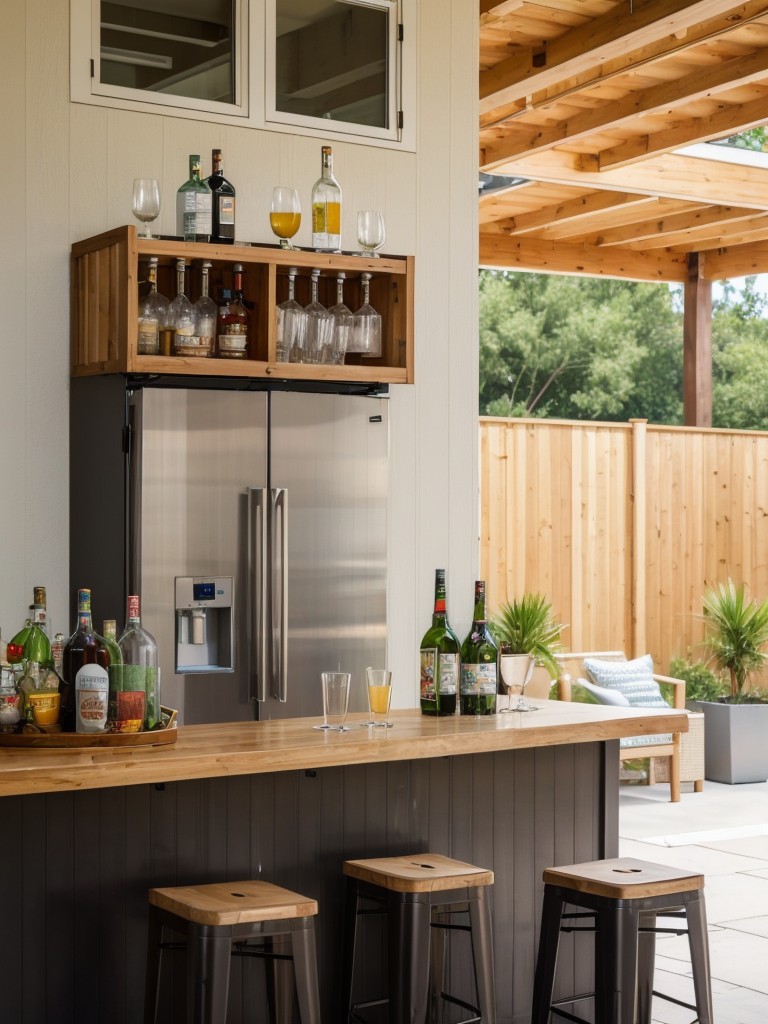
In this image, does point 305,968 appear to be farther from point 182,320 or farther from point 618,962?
point 182,320

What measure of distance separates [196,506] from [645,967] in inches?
72.9

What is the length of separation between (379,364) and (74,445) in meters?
1.02

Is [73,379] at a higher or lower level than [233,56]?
lower

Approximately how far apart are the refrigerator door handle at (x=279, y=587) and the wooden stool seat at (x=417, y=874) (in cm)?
99

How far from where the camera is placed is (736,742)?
7.95m

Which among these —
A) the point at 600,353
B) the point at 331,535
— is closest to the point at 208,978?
the point at 331,535

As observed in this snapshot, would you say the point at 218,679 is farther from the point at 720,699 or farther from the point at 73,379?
the point at 720,699

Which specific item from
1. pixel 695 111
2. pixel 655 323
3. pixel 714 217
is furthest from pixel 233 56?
pixel 655 323

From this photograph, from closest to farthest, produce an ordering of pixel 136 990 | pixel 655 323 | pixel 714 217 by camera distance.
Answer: pixel 136 990, pixel 714 217, pixel 655 323

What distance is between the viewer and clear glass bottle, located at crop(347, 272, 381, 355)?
439 centimetres

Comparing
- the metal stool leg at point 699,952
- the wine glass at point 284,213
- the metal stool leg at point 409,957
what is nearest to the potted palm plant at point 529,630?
the wine glass at point 284,213

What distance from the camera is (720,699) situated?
8.23 metres

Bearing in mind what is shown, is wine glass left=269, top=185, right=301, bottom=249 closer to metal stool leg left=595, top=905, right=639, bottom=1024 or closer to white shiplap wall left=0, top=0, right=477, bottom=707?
white shiplap wall left=0, top=0, right=477, bottom=707

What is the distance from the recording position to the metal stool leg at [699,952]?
3348mm
